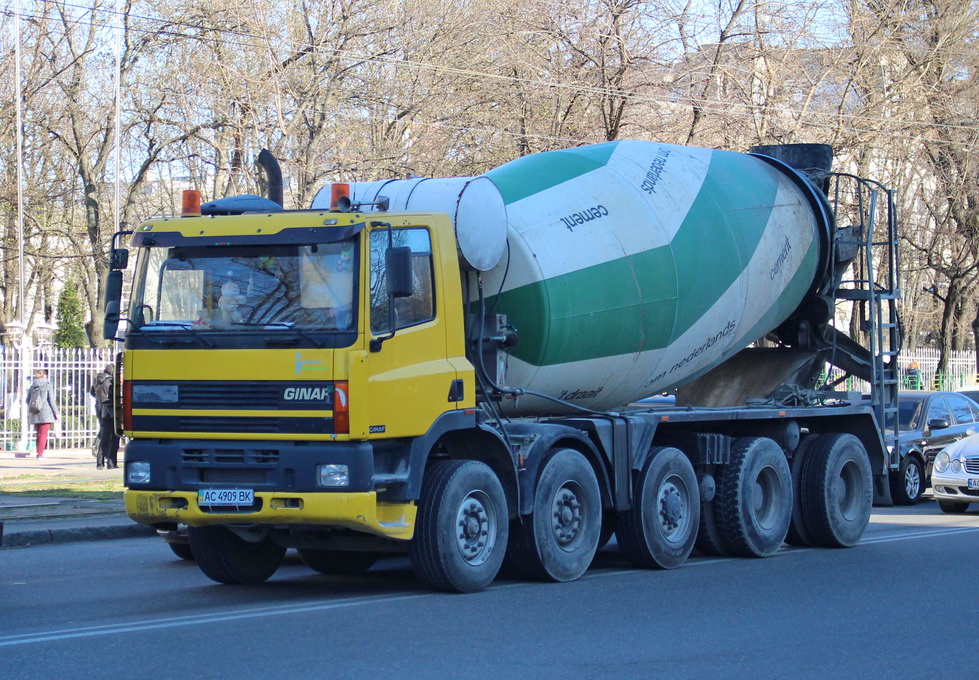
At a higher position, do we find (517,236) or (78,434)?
(517,236)

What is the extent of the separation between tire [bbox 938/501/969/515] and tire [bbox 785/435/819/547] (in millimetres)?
4616

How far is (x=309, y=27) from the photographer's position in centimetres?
2556

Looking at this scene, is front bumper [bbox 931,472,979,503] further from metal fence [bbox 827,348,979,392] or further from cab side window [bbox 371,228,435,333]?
metal fence [bbox 827,348,979,392]

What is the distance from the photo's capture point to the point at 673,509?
36.5 feet

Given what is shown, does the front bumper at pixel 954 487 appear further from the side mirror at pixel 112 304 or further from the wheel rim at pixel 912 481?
the side mirror at pixel 112 304

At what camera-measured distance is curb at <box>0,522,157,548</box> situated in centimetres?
1320

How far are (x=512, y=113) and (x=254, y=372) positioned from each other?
17.5m

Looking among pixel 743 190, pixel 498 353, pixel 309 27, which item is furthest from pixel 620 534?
pixel 309 27

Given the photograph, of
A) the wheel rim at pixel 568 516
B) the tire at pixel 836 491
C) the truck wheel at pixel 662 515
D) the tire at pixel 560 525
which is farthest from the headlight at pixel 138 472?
the tire at pixel 836 491

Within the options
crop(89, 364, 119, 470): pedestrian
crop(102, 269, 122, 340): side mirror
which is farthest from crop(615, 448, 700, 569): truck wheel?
crop(89, 364, 119, 470): pedestrian

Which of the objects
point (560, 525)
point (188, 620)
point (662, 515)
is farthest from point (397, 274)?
point (662, 515)

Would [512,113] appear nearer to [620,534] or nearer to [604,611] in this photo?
[620,534]

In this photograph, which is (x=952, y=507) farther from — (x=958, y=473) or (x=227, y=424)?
(x=227, y=424)

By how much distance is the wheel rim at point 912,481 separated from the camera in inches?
730
